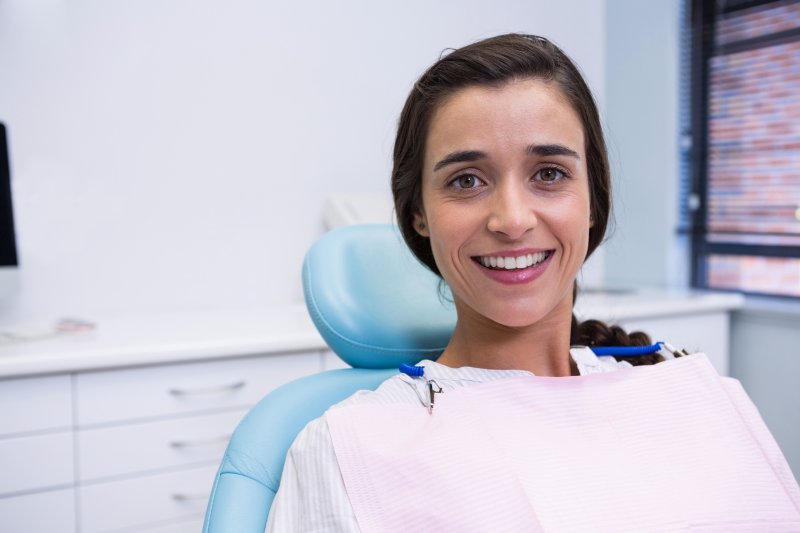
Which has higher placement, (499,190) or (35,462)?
(499,190)

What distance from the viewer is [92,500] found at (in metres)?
1.45

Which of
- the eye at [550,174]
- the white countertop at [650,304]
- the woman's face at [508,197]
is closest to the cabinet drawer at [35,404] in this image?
the woman's face at [508,197]

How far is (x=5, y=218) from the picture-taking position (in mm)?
1648

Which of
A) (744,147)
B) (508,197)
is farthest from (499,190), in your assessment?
(744,147)

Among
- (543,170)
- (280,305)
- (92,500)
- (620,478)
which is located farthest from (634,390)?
(280,305)

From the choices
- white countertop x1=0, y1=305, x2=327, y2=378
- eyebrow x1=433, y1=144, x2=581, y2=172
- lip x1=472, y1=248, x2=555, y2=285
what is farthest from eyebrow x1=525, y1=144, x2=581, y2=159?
white countertop x1=0, y1=305, x2=327, y2=378

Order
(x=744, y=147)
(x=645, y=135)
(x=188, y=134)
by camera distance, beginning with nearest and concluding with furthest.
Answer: (x=188, y=134)
(x=744, y=147)
(x=645, y=135)

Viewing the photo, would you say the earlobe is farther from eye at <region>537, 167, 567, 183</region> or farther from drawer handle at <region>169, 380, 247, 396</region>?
drawer handle at <region>169, 380, 247, 396</region>

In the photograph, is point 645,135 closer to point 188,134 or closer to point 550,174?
point 188,134

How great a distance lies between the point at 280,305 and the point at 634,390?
1.44 m

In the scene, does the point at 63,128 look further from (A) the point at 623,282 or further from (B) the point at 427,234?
(A) the point at 623,282

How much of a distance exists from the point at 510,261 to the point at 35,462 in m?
1.11

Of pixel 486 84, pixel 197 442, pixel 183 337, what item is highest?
pixel 486 84

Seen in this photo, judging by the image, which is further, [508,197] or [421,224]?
[421,224]
